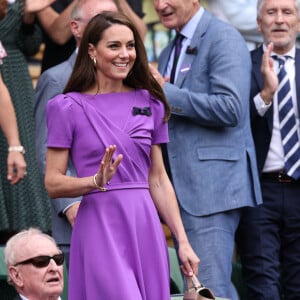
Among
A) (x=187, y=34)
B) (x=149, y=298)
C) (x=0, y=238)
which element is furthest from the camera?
(x=0, y=238)

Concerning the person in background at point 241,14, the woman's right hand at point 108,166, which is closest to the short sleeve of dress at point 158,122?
the woman's right hand at point 108,166

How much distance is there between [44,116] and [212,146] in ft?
3.07

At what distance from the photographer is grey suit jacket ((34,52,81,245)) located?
6383 millimetres

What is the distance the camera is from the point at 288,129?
7.15 meters

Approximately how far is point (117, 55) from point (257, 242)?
6.63ft

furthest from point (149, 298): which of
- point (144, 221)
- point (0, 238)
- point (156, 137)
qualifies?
point (0, 238)

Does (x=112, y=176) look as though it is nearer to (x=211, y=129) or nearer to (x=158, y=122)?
(x=158, y=122)

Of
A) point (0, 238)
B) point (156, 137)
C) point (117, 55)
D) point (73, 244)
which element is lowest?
point (0, 238)

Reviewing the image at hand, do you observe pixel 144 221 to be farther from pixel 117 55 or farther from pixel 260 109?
pixel 260 109

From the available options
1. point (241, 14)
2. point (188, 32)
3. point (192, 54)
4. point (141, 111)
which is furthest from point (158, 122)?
point (241, 14)

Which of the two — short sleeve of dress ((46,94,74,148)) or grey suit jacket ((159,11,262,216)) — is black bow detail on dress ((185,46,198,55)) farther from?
short sleeve of dress ((46,94,74,148))

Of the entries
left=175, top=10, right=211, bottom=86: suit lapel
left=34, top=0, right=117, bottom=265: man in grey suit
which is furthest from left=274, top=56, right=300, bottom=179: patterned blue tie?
left=34, top=0, right=117, bottom=265: man in grey suit

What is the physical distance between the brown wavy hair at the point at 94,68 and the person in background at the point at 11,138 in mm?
1089

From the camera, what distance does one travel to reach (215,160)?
21.7ft
